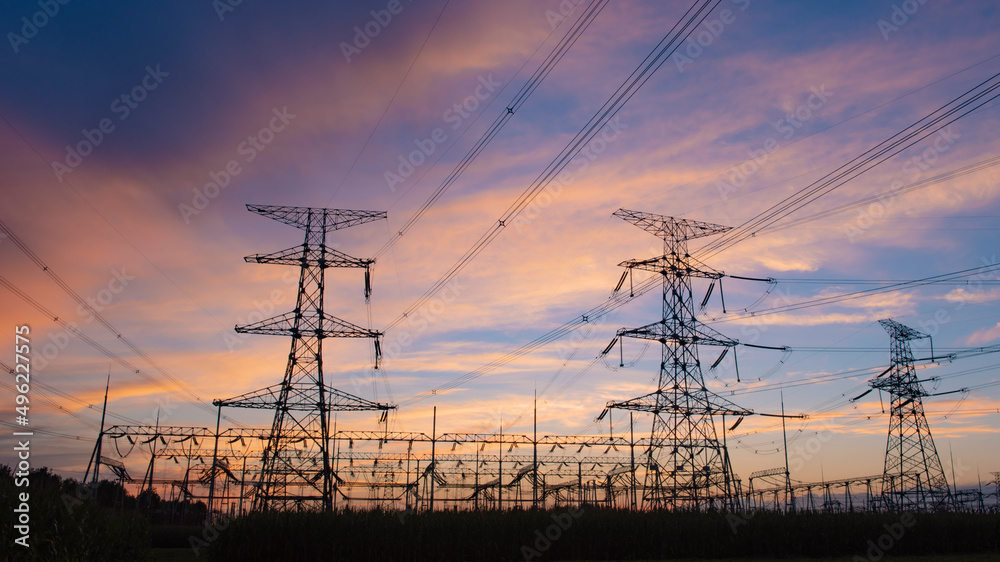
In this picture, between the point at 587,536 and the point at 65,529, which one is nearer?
the point at 65,529

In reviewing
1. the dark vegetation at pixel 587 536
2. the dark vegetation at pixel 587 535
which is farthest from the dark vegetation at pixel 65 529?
the dark vegetation at pixel 587 536

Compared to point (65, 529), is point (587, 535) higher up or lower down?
lower down

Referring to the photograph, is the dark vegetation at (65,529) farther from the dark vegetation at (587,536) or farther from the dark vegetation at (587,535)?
the dark vegetation at (587,536)

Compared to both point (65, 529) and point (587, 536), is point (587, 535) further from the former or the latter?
point (65, 529)

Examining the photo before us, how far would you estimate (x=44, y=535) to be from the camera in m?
18.6

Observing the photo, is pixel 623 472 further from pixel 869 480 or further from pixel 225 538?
pixel 225 538

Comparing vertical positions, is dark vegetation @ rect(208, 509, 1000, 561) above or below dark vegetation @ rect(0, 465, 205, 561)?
below

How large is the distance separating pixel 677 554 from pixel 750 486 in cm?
4106

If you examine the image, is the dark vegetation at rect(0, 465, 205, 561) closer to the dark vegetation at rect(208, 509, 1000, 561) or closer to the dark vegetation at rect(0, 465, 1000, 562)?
the dark vegetation at rect(0, 465, 1000, 562)

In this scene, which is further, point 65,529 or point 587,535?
point 587,535

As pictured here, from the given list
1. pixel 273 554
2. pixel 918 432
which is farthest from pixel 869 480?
pixel 273 554

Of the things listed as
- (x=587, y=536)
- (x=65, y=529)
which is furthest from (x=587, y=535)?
(x=65, y=529)

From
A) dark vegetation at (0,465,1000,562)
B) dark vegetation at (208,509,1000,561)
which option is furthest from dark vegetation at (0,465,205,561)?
dark vegetation at (208,509,1000,561)

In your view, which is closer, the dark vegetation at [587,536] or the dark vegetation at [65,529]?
the dark vegetation at [65,529]
